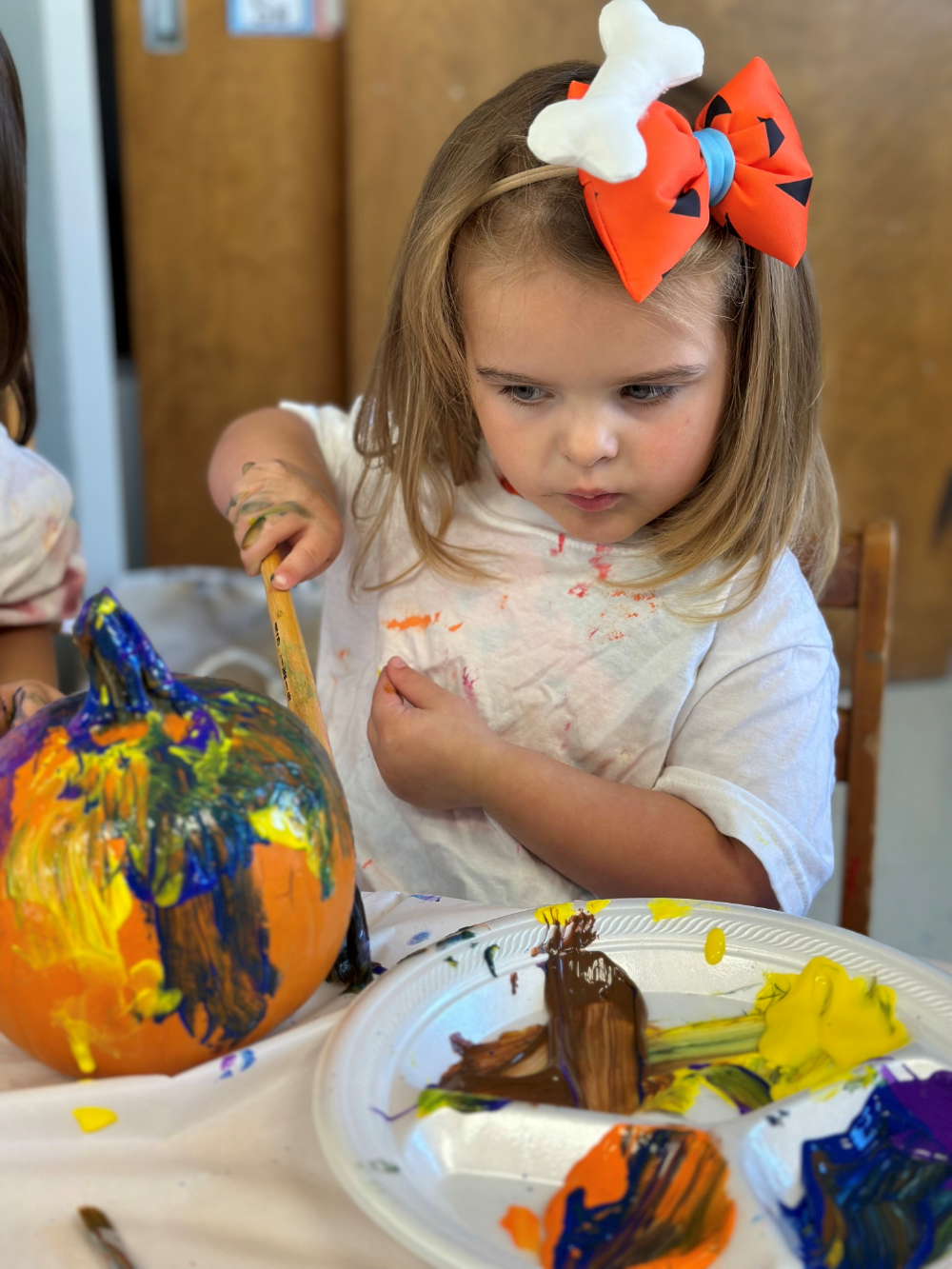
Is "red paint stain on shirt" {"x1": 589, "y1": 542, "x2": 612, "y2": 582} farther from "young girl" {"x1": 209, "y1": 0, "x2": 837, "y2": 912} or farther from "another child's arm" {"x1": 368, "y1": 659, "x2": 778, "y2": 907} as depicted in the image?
"another child's arm" {"x1": 368, "y1": 659, "x2": 778, "y2": 907}

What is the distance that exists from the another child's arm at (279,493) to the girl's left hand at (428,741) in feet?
0.36

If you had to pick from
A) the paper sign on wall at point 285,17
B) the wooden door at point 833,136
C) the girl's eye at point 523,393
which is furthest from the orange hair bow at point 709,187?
the paper sign on wall at point 285,17

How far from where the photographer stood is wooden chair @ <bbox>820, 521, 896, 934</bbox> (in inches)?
38.7

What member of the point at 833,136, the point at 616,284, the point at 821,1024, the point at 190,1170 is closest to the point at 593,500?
the point at 616,284

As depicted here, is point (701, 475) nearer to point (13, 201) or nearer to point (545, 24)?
point (13, 201)

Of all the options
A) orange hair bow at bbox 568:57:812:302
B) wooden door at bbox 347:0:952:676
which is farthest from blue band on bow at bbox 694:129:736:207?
wooden door at bbox 347:0:952:676

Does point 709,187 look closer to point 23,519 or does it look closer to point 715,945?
point 715,945

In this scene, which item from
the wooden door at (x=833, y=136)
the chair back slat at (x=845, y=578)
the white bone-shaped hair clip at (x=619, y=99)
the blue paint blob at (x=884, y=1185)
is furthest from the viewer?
the wooden door at (x=833, y=136)

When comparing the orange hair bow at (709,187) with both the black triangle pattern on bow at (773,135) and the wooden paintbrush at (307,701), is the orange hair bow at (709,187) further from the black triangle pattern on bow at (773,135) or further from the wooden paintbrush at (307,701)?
the wooden paintbrush at (307,701)

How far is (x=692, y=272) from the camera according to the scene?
74 cm

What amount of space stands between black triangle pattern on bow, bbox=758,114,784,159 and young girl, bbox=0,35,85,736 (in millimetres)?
562

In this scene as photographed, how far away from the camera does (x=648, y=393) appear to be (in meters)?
0.74

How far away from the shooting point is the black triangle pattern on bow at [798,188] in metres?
0.69

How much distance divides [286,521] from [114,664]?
1.19 ft
